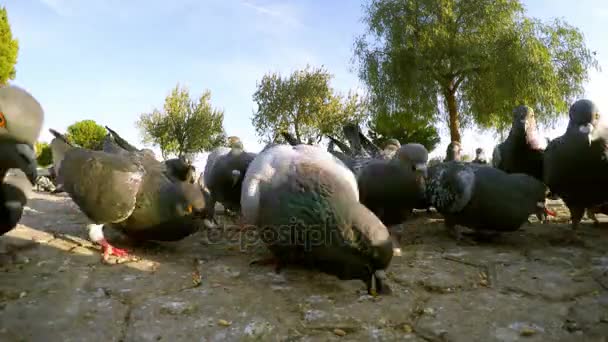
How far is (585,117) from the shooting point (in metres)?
4.14

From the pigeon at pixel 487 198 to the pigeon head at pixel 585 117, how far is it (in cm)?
69

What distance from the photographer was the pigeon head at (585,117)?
13.4ft

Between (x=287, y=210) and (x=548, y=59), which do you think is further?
(x=548, y=59)

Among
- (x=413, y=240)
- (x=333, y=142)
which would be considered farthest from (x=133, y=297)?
(x=333, y=142)

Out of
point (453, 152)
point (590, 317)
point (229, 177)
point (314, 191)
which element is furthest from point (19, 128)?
point (453, 152)

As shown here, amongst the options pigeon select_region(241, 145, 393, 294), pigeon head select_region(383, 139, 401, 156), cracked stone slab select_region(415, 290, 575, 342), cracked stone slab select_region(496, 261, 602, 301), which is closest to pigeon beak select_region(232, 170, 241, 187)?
pigeon select_region(241, 145, 393, 294)

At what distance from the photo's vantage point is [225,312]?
2.50 meters

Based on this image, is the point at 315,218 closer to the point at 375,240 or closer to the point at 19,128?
the point at 375,240

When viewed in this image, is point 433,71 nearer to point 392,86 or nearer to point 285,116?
point 392,86

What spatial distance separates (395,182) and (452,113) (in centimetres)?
1524

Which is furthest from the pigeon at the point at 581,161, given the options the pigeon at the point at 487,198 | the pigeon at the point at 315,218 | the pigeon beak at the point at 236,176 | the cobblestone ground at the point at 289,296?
the pigeon beak at the point at 236,176

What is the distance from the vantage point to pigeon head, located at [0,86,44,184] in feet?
8.38

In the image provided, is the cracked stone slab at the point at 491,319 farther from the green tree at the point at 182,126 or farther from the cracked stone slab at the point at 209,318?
the green tree at the point at 182,126

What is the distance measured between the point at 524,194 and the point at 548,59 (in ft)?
47.6
